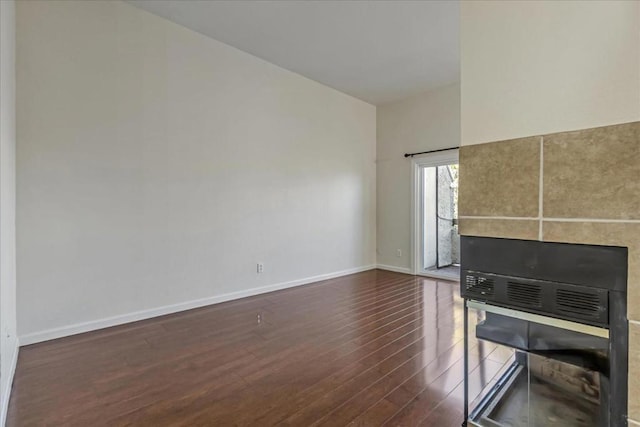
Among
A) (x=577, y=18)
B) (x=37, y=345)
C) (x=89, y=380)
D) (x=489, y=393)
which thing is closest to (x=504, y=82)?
(x=577, y=18)

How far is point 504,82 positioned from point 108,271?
10.9 feet

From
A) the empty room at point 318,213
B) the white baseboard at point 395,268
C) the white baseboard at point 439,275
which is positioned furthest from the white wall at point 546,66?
the white baseboard at point 395,268

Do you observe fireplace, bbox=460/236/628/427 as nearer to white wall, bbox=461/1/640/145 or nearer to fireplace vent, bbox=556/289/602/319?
fireplace vent, bbox=556/289/602/319

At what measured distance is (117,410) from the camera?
1676mm

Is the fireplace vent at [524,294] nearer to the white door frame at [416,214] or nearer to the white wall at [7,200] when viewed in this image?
the white wall at [7,200]

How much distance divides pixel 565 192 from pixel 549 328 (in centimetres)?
51

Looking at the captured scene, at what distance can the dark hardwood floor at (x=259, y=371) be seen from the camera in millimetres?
1621

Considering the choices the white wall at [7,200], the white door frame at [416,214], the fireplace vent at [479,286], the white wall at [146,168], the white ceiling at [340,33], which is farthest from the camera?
the white door frame at [416,214]

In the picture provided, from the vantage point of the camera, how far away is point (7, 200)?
2.01 metres

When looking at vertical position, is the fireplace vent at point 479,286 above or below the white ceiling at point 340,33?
below

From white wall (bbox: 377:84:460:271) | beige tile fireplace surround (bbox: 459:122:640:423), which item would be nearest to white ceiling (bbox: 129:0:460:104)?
white wall (bbox: 377:84:460:271)

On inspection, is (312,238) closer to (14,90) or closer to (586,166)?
(14,90)

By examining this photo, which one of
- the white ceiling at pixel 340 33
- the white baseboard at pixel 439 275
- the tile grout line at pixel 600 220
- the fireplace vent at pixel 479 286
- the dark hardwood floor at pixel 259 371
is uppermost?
the white ceiling at pixel 340 33

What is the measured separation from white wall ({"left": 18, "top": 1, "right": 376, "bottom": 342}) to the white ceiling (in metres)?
0.28
